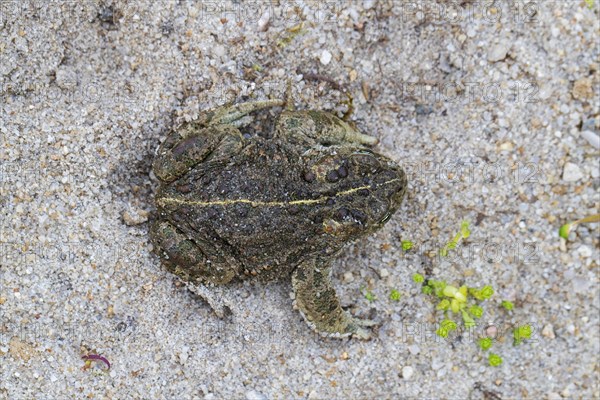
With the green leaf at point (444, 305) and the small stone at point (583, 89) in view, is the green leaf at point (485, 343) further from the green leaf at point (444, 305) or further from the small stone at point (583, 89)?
the small stone at point (583, 89)

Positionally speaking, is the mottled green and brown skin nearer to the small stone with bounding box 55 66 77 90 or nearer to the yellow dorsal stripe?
the yellow dorsal stripe

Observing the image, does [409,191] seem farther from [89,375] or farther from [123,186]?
[89,375]

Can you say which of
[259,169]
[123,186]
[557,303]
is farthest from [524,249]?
[123,186]

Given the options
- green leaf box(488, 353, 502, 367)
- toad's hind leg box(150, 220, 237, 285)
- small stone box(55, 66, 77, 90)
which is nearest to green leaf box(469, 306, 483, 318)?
green leaf box(488, 353, 502, 367)

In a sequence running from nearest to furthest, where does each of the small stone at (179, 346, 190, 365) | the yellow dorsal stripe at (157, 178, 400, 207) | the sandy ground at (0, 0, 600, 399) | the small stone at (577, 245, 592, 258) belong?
the yellow dorsal stripe at (157, 178, 400, 207) → the sandy ground at (0, 0, 600, 399) → the small stone at (179, 346, 190, 365) → the small stone at (577, 245, 592, 258)

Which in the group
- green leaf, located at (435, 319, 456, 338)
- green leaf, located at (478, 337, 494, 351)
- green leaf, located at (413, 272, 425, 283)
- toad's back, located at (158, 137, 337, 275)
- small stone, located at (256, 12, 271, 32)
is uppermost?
small stone, located at (256, 12, 271, 32)

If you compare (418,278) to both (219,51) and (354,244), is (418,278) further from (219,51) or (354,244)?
(219,51)
